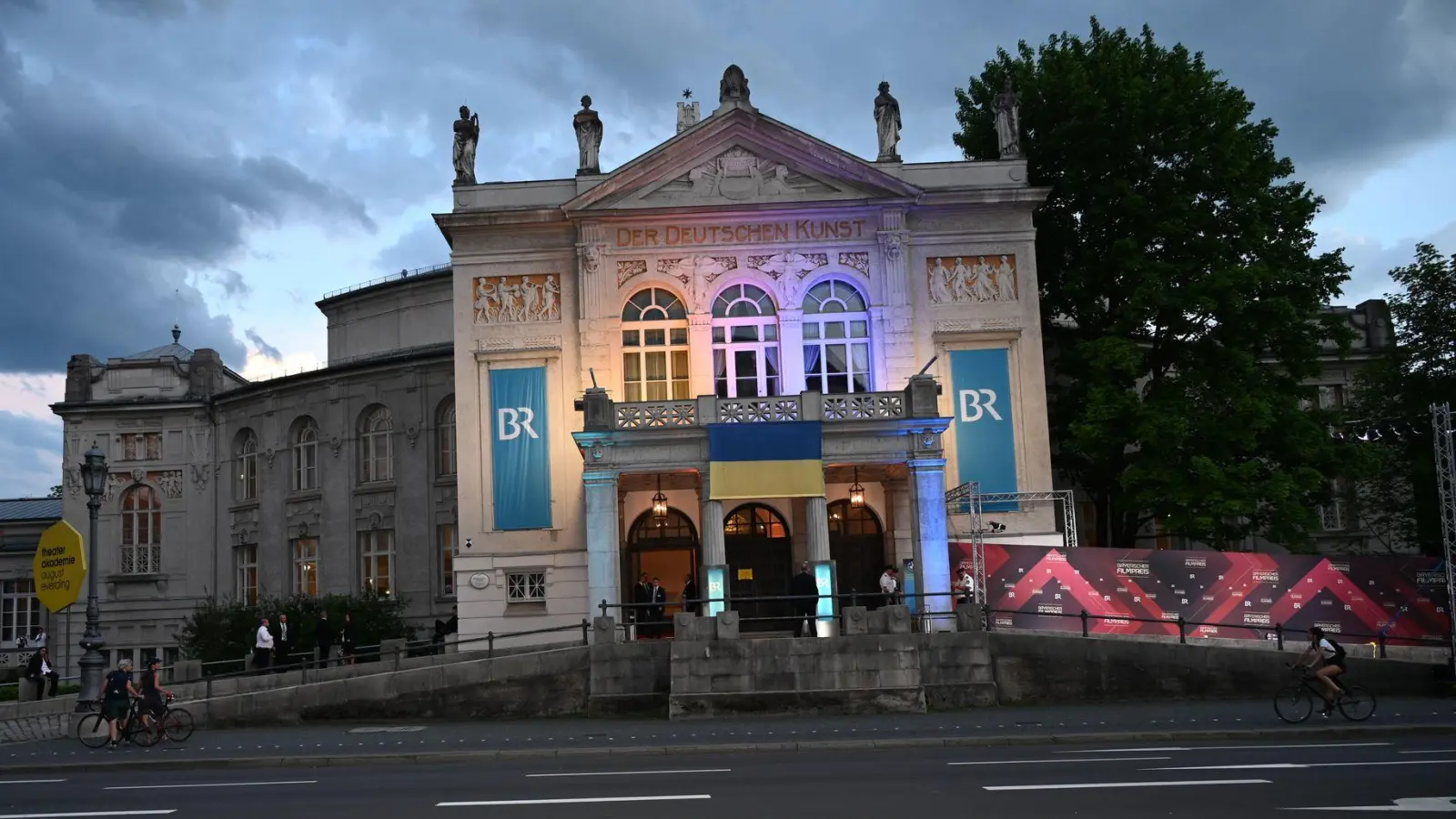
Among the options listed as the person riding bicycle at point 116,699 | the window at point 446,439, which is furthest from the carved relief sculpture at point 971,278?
the person riding bicycle at point 116,699

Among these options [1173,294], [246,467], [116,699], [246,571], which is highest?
[1173,294]

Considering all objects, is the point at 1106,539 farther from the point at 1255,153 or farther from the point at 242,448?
the point at 242,448

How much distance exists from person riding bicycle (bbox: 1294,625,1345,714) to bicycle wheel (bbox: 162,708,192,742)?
2026cm

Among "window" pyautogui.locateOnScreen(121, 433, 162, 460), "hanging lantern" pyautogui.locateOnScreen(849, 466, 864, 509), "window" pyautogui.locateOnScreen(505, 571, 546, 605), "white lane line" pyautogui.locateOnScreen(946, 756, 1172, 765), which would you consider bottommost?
"white lane line" pyautogui.locateOnScreen(946, 756, 1172, 765)

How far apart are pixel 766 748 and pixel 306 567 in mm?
30965

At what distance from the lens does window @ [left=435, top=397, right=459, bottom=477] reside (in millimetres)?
45406

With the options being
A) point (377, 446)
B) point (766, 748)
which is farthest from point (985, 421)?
point (377, 446)

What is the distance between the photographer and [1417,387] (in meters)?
39.7

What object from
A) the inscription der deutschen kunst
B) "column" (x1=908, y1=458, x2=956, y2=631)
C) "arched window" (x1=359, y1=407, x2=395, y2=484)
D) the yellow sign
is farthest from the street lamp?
"column" (x1=908, y1=458, x2=956, y2=631)

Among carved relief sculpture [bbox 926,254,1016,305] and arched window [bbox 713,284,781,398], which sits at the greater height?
carved relief sculpture [bbox 926,254,1016,305]

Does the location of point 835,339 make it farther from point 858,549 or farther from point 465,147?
point 465,147

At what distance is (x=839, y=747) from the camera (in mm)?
20562

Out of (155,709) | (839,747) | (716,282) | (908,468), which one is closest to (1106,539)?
(908,468)

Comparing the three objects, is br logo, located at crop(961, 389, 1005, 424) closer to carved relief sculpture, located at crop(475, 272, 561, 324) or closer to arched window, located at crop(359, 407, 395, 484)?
carved relief sculpture, located at crop(475, 272, 561, 324)
